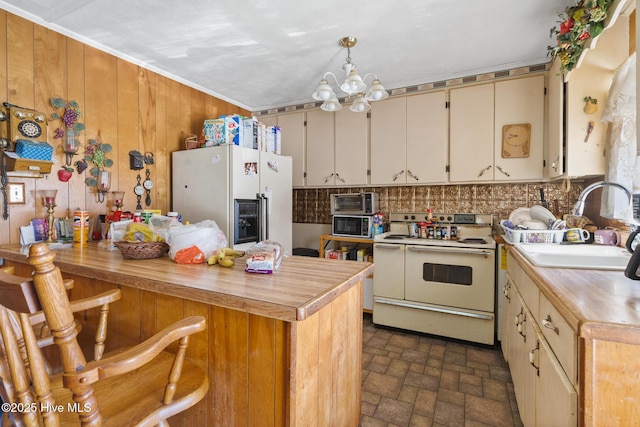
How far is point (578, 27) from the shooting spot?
1587 millimetres

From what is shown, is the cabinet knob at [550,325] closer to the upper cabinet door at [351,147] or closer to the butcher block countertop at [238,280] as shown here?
the butcher block countertop at [238,280]

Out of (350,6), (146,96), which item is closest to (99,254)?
(146,96)

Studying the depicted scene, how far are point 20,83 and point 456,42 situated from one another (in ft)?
10.1

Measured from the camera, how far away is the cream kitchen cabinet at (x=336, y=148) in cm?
331

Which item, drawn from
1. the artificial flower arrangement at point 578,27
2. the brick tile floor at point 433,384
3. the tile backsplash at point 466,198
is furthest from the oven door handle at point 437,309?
the artificial flower arrangement at point 578,27

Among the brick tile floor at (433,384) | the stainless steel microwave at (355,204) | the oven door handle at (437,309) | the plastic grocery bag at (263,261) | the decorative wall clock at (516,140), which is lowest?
the brick tile floor at (433,384)

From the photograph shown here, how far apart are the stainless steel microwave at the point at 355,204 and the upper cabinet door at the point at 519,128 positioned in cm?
118

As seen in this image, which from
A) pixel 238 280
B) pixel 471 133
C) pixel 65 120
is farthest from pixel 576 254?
pixel 65 120

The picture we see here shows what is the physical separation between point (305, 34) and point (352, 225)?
6.10 feet

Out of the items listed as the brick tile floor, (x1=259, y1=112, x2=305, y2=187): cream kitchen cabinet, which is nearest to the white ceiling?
(x1=259, y1=112, x2=305, y2=187): cream kitchen cabinet

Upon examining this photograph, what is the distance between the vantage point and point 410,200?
331 centimetres

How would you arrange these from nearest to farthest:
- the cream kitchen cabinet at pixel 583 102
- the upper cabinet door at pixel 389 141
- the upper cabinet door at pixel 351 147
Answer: the cream kitchen cabinet at pixel 583 102
the upper cabinet door at pixel 389 141
the upper cabinet door at pixel 351 147

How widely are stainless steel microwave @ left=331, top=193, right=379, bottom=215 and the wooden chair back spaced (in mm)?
2410

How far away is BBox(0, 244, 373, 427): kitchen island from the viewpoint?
0.96 meters
